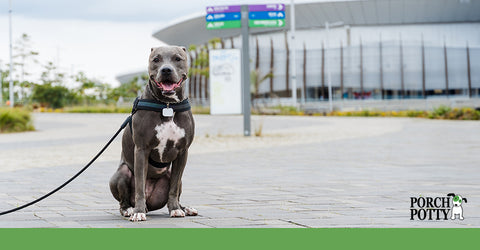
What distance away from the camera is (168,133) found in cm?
464

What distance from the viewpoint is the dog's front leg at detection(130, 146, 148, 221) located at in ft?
15.2

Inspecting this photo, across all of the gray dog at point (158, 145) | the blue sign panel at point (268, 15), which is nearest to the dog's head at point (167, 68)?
the gray dog at point (158, 145)

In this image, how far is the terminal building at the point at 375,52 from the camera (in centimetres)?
7156

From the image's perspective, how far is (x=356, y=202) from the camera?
6.13 m

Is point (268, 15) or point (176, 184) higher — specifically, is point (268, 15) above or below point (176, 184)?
above

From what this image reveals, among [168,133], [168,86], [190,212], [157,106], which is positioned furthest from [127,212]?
[168,86]

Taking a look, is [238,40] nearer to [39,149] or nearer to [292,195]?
[39,149]

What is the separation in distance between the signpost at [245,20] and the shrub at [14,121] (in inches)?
415

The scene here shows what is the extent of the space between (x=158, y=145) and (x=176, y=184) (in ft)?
1.34

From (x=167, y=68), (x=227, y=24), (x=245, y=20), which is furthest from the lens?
(x=227, y=24)

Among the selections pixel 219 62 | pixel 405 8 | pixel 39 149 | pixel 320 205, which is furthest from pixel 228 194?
pixel 405 8

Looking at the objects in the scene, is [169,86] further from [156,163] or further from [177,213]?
[177,213]

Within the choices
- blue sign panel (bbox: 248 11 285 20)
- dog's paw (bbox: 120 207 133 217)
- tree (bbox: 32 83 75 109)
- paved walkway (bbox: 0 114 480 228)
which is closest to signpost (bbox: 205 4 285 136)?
blue sign panel (bbox: 248 11 285 20)

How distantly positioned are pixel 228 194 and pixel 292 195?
70 centimetres
